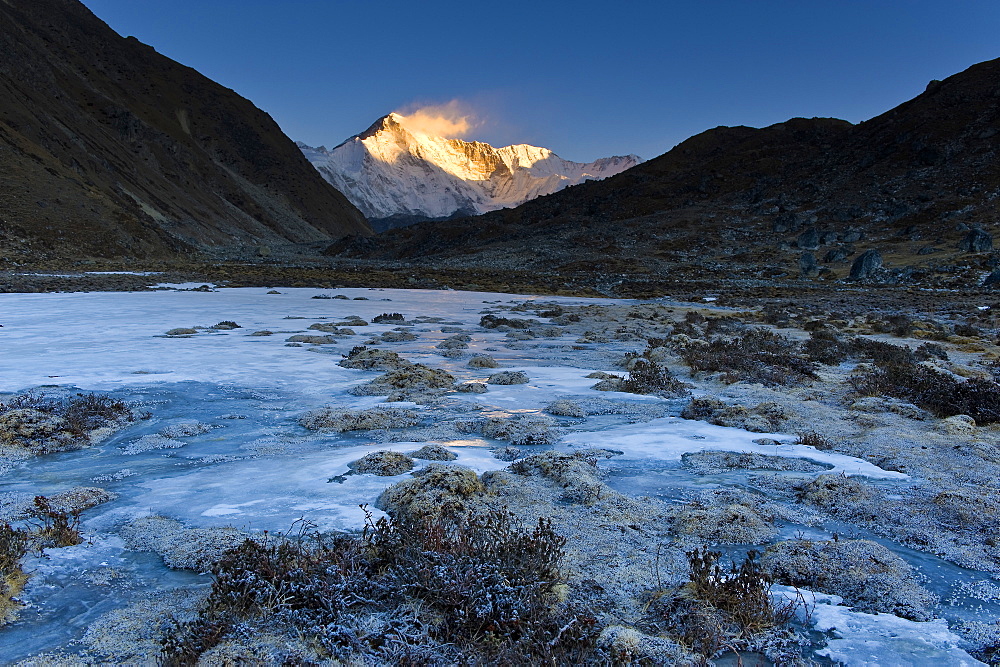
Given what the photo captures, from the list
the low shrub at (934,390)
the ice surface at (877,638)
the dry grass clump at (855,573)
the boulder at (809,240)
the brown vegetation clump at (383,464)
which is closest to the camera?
the ice surface at (877,638)

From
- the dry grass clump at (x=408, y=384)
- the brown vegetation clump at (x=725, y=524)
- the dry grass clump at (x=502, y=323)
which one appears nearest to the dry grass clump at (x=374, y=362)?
the dry grass clump at (x=408, y=384)

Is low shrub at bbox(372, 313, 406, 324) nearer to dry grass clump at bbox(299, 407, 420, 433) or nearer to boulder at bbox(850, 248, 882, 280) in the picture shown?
dry grass clump at bbox(299, 407, 420, 433)

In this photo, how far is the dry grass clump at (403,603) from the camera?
11.0 ft

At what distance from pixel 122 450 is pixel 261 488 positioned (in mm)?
2454

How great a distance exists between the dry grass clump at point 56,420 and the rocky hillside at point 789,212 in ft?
173

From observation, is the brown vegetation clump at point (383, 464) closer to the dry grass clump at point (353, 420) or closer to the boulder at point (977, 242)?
the dry grass clump at point (353, 420)

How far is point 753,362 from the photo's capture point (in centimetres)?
1379

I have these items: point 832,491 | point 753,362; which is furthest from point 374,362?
point 832,491

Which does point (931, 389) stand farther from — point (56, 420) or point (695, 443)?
point (56, 420)

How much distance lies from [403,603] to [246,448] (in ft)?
14.4

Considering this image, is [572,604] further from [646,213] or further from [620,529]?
[646,213]

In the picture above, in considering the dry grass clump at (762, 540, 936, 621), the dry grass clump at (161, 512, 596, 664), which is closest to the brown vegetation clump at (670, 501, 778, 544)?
the dry grass clump at (762, 540, 936, 621)

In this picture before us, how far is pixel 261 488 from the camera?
19.6 ft

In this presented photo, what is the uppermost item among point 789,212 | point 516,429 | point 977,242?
point 789,212
